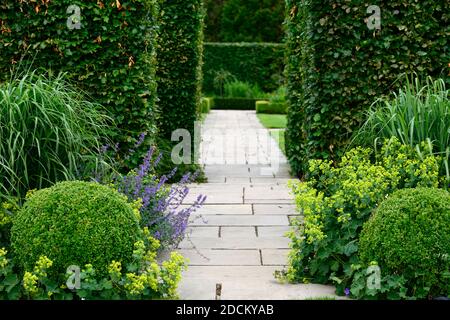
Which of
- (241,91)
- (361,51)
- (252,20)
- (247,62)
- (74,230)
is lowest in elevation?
(74,230)

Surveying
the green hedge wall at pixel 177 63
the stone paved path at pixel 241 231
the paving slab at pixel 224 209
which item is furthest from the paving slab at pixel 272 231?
the green hedge wall at pixel 177 63

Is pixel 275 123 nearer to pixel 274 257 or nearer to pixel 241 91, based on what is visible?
pixel 241 91

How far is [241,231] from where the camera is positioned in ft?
18.2

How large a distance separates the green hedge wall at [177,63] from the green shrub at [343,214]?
448cm

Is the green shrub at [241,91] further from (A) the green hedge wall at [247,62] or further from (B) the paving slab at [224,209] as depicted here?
(B) the paving slab at [224,209]

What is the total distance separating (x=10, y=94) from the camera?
4762mm

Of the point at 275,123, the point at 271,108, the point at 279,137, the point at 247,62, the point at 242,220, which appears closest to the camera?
the point at 242,220

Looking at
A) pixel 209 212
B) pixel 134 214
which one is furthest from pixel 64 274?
pixel 209 212

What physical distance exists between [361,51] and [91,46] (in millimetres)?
2229

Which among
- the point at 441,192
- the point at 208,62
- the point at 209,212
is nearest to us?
the point at 441,192

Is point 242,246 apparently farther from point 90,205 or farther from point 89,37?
point 89,37

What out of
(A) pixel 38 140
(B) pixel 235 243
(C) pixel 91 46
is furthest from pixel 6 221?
(C) pixel 91 46

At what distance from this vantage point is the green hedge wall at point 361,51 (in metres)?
5.75
